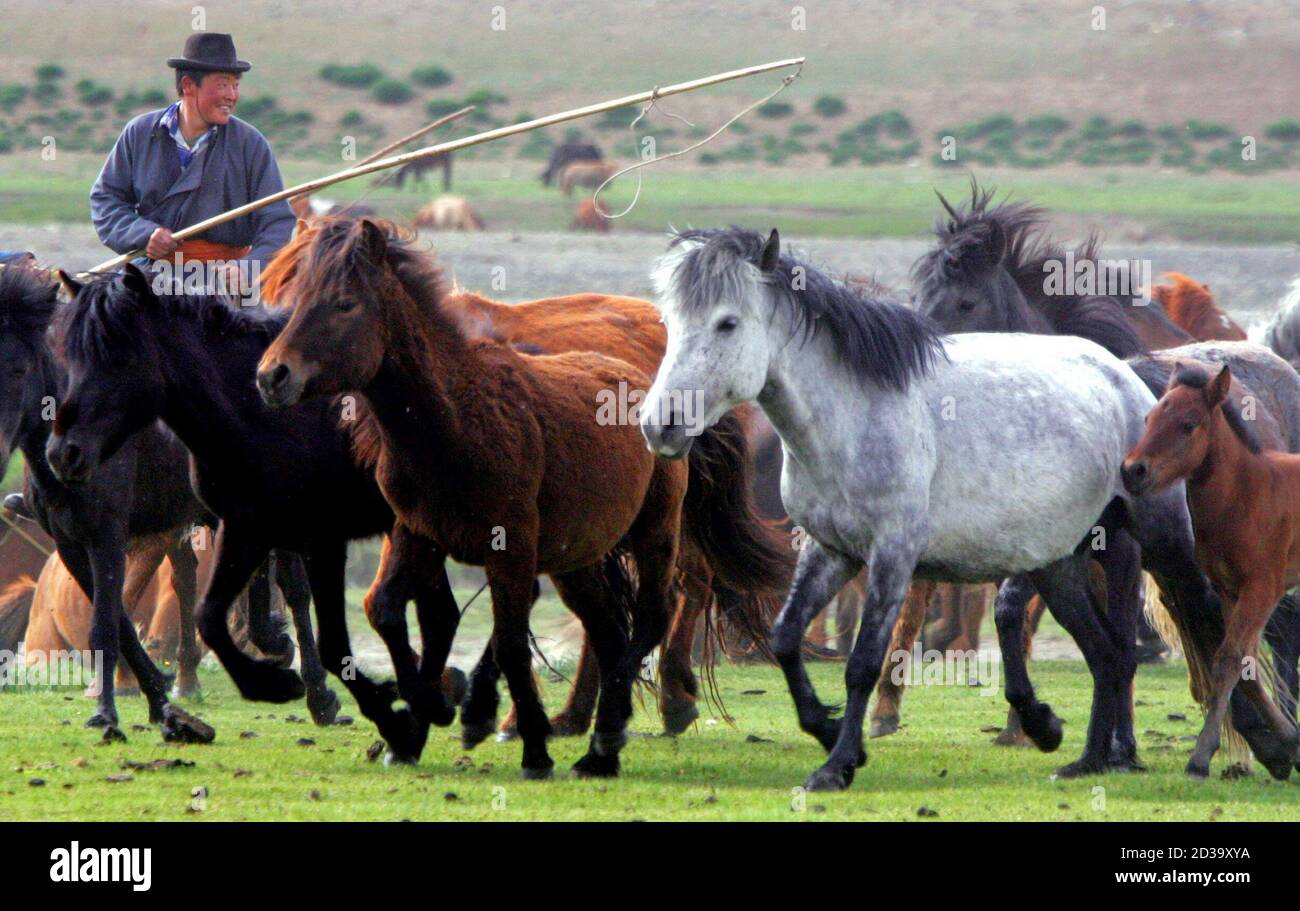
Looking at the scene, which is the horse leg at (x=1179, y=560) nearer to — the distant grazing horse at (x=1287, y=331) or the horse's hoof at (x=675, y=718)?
the horse's hoof at (x=675, y=718)

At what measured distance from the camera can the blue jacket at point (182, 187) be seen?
9.67 metres

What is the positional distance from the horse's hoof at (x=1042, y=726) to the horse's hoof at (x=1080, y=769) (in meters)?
0.23

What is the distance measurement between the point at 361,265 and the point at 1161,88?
146 ft

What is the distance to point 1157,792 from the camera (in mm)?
7730

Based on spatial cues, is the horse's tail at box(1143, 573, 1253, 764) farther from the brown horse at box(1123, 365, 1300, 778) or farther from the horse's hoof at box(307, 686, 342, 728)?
the horse's hoof at box(307, 686, 342, 728)

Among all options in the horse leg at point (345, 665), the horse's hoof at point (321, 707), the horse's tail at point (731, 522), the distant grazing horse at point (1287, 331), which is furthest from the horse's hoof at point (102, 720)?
the distant grazing horse at point (1287, 331)

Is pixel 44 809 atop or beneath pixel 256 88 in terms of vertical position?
beneath

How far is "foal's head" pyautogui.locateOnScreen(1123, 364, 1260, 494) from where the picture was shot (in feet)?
26.0

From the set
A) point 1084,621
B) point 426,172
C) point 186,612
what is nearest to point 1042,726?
point 1084,621

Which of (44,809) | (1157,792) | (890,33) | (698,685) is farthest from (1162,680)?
(890,33)
